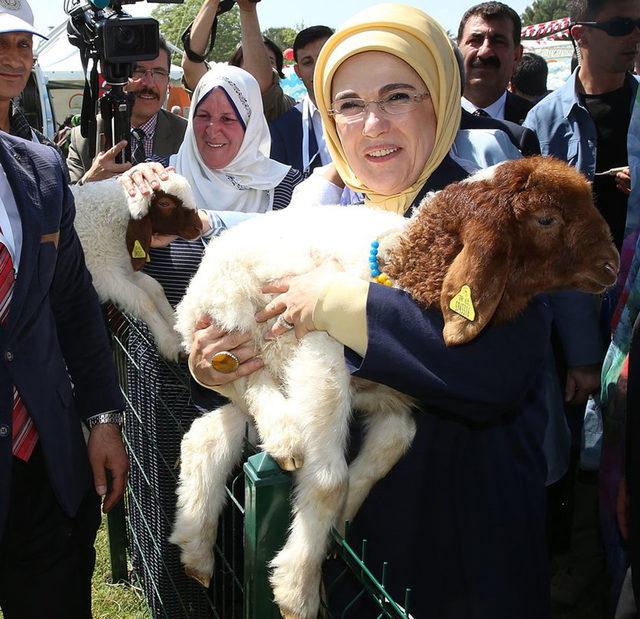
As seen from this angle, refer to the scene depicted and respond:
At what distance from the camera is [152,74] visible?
16.7 ft

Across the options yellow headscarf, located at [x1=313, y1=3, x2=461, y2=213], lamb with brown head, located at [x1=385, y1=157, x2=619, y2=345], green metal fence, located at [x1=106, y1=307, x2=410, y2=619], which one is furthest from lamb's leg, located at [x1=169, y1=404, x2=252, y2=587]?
yellow headscarf, located at [x1=313, y1=3, x2=461, y2=213]

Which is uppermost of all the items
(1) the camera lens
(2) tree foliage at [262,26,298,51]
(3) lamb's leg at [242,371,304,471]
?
(1) the camera lens

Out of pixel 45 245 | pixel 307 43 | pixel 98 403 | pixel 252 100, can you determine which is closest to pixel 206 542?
pixel 98 403

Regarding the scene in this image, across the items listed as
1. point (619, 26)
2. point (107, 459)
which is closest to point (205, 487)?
point (107, 459)

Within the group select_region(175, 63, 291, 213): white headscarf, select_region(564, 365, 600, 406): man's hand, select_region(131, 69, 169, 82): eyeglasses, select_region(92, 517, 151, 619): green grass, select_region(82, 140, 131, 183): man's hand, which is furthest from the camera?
select_region(131, 69, 169, 82): eyeglasses

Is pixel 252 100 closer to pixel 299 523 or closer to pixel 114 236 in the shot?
pixel 114 236

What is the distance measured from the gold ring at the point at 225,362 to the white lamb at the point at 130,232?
1.22 meters

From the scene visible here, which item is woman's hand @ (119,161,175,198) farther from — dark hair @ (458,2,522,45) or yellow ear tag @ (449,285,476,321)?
dark hair @ (458,2,522,45)

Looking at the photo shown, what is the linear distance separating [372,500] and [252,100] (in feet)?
8.99

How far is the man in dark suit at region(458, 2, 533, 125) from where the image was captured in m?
4.84

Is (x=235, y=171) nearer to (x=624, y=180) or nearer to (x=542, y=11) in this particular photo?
(x=624, y=180)

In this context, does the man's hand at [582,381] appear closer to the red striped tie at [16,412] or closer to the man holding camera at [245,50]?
the red striped tie at [16,412]

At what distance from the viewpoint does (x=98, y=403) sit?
2.28 m

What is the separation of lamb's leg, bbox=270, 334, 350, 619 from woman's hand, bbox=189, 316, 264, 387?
21cm
